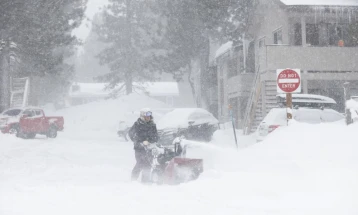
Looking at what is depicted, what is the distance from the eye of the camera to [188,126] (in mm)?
17859

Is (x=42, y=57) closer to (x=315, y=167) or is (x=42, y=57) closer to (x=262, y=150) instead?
(x=262, y=150)

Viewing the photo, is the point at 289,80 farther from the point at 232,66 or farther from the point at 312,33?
the point at 232,66

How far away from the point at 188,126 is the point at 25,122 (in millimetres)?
9078

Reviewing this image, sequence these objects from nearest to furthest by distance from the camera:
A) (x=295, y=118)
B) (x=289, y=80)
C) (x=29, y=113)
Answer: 1. (x=289, y=80)
2. (x=295, y=118)
3. (x=29, y=113)

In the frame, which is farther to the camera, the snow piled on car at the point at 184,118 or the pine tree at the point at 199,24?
the pine tree at the point at 199,24

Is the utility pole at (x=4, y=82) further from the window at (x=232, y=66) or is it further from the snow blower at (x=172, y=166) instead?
the snow blower at (x=172, y=166)

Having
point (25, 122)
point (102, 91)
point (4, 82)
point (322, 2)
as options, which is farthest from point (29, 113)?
point (102, 91)

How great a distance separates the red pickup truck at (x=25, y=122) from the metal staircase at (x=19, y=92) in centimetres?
792

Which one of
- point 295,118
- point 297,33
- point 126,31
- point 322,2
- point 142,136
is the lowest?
point 142,136

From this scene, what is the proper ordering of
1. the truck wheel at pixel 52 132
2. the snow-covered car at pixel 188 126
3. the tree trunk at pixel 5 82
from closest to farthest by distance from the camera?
the snow-covered car at pixel 188 126, the truck wheel at pixel 52 132, the tree trunk at pixel 5 82

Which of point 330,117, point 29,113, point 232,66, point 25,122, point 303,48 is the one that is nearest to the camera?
point 330,117

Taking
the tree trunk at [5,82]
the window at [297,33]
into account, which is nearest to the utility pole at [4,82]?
the tree trunk at [5,82]

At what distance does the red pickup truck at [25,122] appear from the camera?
22.0m

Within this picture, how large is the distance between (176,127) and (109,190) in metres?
10.3
